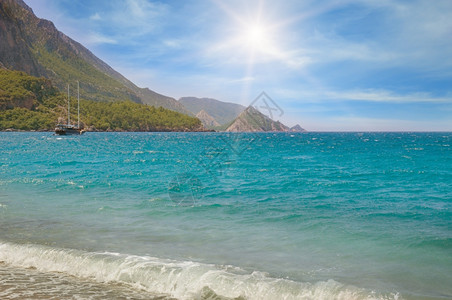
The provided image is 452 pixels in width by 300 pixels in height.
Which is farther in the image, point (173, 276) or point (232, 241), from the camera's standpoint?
point (232, 241)

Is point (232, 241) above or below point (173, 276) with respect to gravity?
below

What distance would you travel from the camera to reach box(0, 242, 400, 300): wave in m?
7.55

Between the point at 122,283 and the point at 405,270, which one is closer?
the point at 122,283

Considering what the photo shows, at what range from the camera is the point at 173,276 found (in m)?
8.31

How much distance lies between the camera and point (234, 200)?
1938cm

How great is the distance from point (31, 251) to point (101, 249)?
6.67ft

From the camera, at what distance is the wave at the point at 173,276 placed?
7.55 m

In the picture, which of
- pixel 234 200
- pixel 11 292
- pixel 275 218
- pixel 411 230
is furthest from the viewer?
pixel 234 200

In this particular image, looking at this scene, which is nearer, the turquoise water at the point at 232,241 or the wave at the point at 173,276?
the wave at the point at 173,276

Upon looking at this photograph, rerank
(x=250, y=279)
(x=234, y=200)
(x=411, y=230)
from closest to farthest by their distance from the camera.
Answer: (x=250, y=279) < (x=411, y=230) < (x=234, y=200)

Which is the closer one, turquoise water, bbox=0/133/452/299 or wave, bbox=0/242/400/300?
wave, bbox=0/242/400/300

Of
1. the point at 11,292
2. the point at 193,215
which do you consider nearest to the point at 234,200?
the point at 193,215

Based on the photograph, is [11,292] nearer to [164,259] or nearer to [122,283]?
[122,283]

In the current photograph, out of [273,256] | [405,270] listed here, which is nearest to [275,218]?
[273,256]
